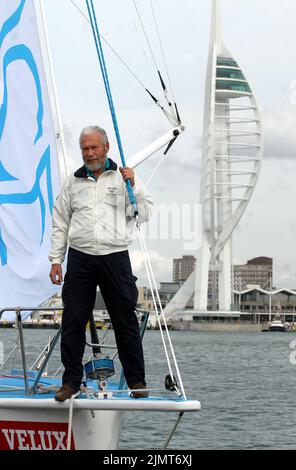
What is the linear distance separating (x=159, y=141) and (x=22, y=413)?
5.27m

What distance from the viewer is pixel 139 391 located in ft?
25.1

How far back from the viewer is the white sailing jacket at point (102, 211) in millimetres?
7660

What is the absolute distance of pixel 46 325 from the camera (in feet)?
364

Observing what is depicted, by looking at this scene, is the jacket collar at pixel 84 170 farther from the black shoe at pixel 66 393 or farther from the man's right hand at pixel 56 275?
the black shoe at pixel 66 393

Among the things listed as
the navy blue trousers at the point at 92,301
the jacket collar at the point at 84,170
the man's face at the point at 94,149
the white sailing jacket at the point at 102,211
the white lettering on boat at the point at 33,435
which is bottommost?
the white lettering on boat at the point at 33,435

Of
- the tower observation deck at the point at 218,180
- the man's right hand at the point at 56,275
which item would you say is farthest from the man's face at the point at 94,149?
the tower observation deck at the point at 218,180

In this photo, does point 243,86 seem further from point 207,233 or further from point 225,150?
point 207,233

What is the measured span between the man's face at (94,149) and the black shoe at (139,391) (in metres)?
1.48

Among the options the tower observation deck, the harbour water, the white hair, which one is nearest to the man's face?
the white hair

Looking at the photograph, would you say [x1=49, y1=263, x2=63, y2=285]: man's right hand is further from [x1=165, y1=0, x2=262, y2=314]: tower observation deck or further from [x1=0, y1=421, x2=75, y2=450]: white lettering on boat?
[x1=165, y1=0, x2=262, y2=314]: tower observation deck

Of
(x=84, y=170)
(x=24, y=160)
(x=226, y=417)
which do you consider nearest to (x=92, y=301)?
(x=84, y=170)

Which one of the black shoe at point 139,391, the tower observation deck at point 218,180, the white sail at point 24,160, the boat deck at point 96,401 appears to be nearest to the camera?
the boat deck at point 96,401
